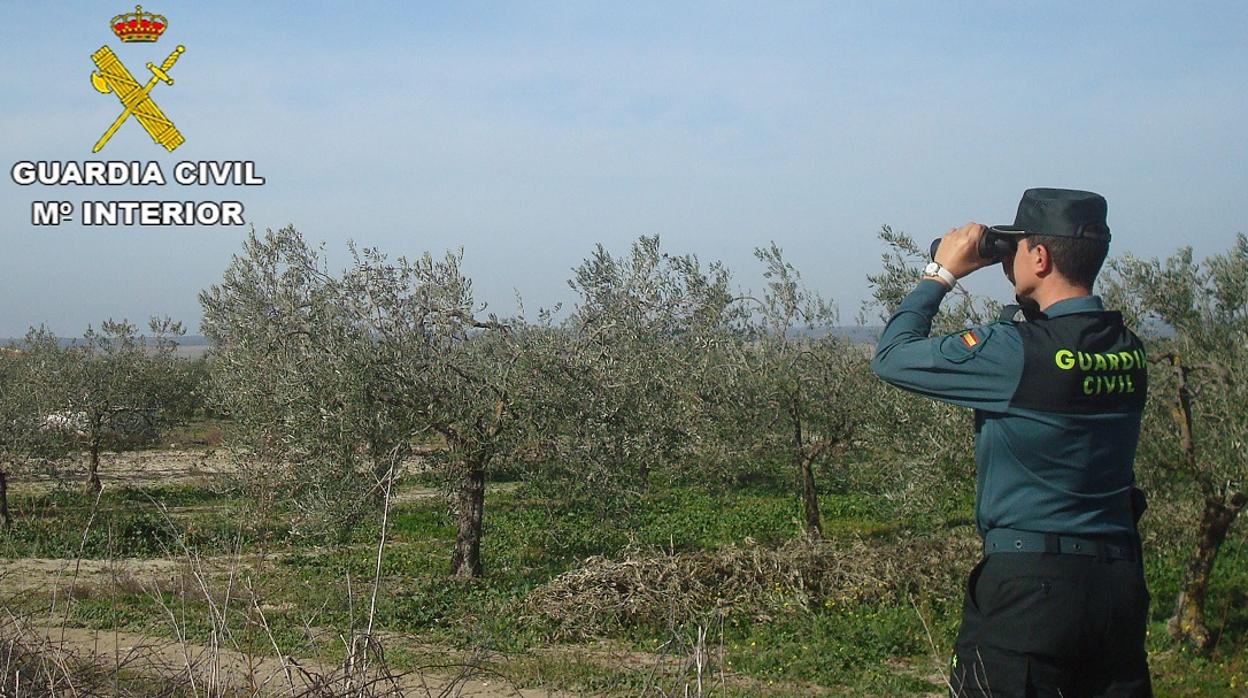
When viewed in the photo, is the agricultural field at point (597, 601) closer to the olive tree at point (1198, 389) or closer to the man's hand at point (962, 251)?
the olive tree at point (1198, 389)

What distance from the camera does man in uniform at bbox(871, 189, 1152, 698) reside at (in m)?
2.46

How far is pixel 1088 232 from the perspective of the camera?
2590mm

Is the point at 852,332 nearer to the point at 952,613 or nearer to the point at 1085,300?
the point at 952,613

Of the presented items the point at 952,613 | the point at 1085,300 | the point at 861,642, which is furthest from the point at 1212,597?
the point at 1085,300

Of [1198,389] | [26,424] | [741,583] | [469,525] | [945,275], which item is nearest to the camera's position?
[945,275]

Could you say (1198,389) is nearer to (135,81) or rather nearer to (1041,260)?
Answer: (1041,260)

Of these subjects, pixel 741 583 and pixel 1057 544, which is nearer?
Result: pixel 1057 544

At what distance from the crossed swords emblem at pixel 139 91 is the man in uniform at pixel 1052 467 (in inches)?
484

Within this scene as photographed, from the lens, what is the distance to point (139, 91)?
42.7ft

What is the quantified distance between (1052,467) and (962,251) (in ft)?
1.87

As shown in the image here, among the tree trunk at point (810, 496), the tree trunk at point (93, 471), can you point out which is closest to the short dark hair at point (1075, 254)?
the tree trunk at point (810, 496)

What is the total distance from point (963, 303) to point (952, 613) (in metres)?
2.82

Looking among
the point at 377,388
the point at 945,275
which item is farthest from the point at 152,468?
the point at 945,275

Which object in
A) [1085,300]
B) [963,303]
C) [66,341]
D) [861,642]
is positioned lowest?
[861,642]
